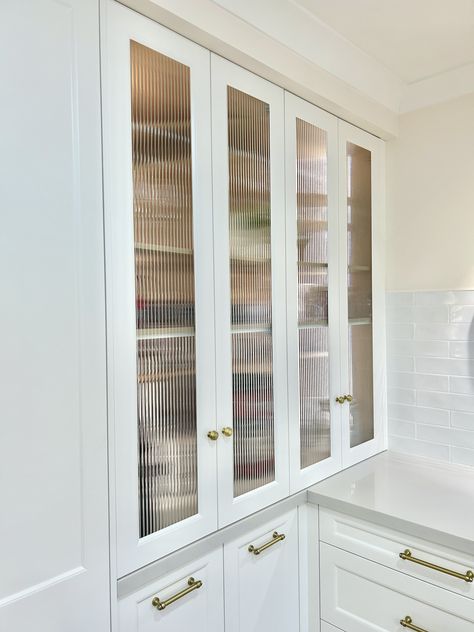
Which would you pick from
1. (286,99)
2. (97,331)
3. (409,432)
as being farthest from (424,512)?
(286,99)

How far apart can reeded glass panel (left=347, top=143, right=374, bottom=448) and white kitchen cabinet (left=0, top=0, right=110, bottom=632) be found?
119 centimetres

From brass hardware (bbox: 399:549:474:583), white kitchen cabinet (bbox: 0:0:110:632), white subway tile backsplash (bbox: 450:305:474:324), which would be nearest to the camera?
white kitchen cabinet (bbox: 0:0:110:632)

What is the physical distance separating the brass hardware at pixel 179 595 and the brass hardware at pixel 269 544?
233mm

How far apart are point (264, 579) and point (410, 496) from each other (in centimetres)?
59

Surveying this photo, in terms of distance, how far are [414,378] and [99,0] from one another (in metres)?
1.81

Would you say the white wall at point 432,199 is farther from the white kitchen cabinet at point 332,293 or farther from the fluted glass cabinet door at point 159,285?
the fluted glass cabinet door at point 159,285

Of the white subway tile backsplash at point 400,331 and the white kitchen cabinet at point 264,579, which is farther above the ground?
the white subway tile backsplash at point 400,331

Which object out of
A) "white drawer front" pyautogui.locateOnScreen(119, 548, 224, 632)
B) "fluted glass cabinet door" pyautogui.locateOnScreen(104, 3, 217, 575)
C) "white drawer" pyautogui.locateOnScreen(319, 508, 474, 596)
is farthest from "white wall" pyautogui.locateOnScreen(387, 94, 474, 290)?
"white drawer front" pyautogui.locateOnScreen(119, 548, 224, 632)

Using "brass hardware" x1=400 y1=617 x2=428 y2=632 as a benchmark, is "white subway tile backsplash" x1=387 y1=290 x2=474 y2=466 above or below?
above

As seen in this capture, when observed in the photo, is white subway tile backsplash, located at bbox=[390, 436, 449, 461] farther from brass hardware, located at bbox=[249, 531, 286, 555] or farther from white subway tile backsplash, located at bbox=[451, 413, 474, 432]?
brass hardware, located at bbox=[249, 531, 286, 555]

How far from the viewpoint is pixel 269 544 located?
5.08 feet

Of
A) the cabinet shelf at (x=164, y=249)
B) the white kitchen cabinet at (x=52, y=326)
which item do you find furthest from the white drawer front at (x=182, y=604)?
the cabinet shelf at (x=164, y=249)

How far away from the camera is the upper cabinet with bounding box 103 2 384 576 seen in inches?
45.4

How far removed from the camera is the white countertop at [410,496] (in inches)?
56.5
